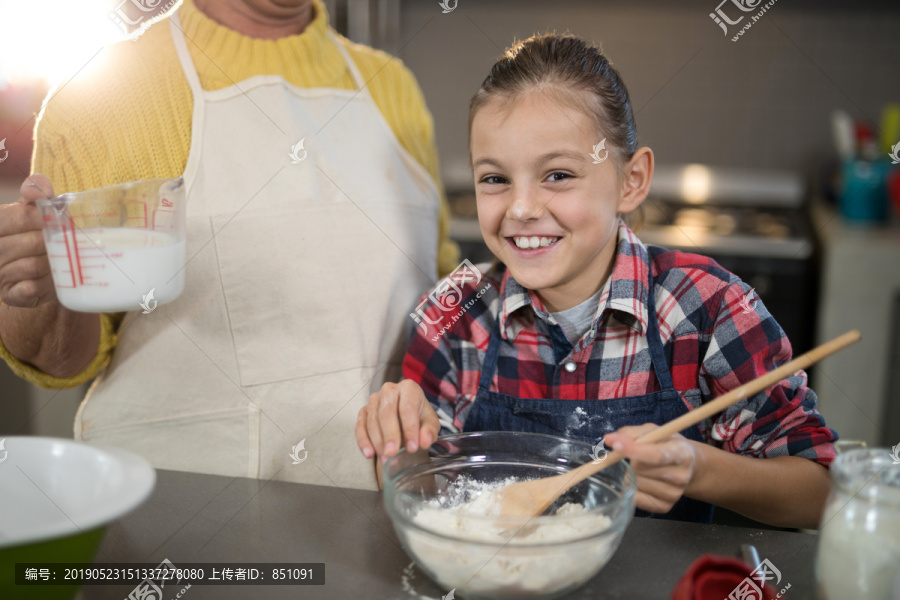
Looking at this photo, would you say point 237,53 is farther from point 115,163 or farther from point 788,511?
point 788,511

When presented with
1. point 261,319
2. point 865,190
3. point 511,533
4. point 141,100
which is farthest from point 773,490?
point 865,190

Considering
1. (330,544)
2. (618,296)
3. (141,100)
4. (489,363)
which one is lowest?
(330,544)

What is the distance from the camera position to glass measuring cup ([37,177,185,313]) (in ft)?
2.49

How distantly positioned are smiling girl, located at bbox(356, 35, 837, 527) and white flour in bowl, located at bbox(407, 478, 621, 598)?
0.18 meters

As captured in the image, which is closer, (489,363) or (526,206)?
(526,206)

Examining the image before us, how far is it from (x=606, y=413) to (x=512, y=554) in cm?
35

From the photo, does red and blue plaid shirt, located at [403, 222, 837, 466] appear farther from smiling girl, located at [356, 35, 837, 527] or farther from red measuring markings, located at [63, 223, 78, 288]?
red measuring markings, located at [63, 223, 78, 288]

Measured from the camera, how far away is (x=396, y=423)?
85 centimetres

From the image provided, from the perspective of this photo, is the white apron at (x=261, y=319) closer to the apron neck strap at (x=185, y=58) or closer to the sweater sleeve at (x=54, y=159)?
the apron neck strap at (x=185, y=58)

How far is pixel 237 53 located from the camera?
3.55 feet

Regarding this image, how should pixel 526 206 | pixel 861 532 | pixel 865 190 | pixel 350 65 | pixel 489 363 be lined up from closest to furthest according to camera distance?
1. pixel 861 532
2. pixel 526 206
3. pixel 489 363
4. pixel 350 65
5. pixel 865 190

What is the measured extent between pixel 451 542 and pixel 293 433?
0.48m

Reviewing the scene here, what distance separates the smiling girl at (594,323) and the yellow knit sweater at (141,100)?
0.34m

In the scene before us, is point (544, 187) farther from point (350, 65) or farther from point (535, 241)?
point (350, 65)
